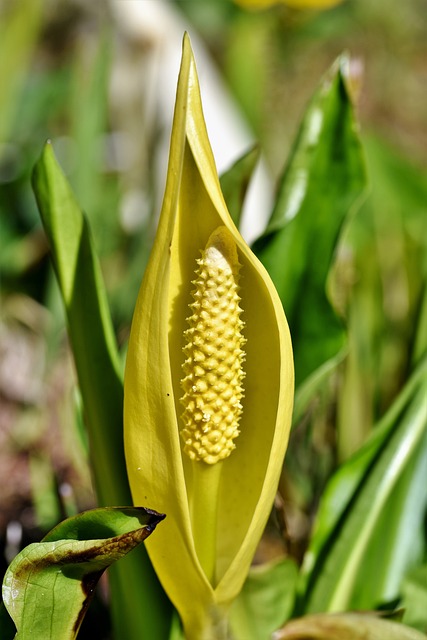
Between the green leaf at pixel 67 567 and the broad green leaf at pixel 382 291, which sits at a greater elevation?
the broad green leaf at pixel 382 291

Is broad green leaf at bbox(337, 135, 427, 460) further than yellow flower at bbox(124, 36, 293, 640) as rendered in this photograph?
Yes

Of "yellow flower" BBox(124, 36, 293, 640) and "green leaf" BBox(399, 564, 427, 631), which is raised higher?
"yellow flower" BBox(124, 36, 293, 640)

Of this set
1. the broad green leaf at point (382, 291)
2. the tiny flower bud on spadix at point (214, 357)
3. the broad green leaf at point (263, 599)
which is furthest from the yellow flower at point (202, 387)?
the broad green leaf at point (382, 291)

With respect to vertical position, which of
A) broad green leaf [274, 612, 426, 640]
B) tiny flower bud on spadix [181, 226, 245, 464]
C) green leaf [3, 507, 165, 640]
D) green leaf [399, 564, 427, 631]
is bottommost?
green leaf [399, 564, 427, 631]

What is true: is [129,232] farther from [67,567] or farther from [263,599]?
[67,567]

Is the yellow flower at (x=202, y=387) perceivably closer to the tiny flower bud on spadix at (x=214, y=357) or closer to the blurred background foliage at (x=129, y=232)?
the tiny flower bud on spadix at (x=214, y=357)

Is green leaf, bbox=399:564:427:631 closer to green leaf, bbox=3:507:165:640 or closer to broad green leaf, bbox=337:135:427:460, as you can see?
broad green leaf, bbox=337:135:427:460

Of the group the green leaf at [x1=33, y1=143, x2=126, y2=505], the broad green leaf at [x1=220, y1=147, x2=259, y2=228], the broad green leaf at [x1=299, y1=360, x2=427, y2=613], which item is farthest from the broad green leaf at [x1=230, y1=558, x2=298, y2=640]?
the broad green leaf at [x1=220, y1=147, x2=259, y2=228]
